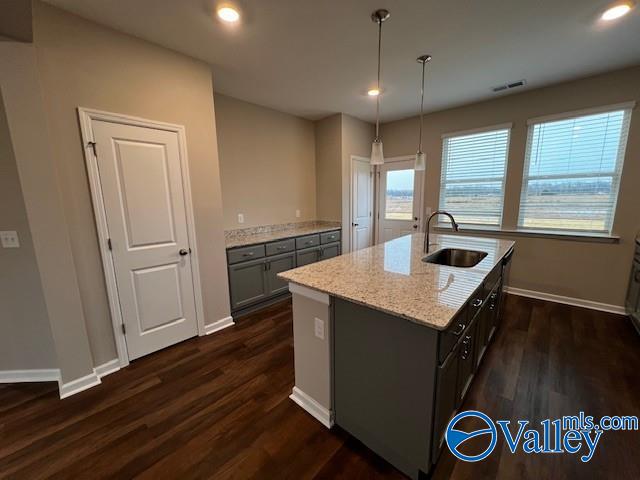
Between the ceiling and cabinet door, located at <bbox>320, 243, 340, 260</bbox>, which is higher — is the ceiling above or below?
above

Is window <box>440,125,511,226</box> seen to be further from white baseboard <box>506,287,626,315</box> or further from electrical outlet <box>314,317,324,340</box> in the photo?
electrical outlet <box>314,317,324,340</box>

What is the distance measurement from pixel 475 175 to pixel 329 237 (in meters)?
2.37

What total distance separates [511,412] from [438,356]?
3.78ft

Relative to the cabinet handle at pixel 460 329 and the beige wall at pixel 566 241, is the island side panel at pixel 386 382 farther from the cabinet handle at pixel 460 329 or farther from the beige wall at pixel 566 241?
the beige wall at pixel 566 241

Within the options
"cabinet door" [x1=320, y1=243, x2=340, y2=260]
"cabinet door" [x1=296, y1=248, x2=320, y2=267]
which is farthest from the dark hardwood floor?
"cabinet door" [x1=320, y1=243, x2=340, y2=260]

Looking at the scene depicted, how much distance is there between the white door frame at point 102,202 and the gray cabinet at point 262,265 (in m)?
0.52

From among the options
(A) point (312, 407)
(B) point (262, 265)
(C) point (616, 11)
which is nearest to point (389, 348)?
(A) point (312, 407)

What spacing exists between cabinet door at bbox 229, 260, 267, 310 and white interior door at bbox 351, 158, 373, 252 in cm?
190

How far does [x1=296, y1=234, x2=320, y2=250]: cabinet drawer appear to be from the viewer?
12.0 ft

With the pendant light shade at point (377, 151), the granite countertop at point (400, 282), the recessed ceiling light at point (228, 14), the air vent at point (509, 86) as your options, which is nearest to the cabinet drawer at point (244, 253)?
the granite countertop at point (400, 282)

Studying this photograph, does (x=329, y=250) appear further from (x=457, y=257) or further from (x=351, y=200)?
(x=457, y=257)

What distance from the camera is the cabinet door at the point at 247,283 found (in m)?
2.98

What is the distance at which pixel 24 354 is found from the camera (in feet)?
6.73

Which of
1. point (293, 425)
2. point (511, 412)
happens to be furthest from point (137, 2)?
point (511, 412)
